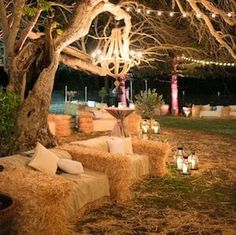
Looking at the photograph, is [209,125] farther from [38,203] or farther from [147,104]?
[38,203]

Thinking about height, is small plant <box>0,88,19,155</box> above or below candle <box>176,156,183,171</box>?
above

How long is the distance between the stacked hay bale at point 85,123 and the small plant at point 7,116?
4.19 meters

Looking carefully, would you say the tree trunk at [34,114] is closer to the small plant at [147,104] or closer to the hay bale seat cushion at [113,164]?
the hay bale seat cushion at [113,164]

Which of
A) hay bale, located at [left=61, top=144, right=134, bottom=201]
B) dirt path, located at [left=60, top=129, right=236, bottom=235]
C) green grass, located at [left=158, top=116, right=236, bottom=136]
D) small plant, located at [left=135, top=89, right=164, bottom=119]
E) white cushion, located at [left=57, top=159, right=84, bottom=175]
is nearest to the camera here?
dirt path, located at [left=60, top=129, right=236, bottom=235]

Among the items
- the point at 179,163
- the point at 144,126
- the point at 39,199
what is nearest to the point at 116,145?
the point at 179,163

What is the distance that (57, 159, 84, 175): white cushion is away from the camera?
464 centimetres

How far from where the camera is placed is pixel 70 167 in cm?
465

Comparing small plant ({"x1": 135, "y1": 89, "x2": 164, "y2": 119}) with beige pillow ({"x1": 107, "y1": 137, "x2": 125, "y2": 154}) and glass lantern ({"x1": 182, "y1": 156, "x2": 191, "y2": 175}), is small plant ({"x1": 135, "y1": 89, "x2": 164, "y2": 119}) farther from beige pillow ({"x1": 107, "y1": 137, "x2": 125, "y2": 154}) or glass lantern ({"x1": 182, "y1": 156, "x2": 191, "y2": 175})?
beige pillow ({"x1": 107, "y1": 137, "x2": 125, "y2": 154})

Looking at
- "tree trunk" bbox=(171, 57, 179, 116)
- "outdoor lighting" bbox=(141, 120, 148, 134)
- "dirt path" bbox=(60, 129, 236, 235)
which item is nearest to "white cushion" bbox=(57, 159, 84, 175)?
"dirt path" bbox=(60, 129, 236, 235)

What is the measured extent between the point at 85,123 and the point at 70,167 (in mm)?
6165

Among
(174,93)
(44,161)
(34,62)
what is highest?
(34,62)

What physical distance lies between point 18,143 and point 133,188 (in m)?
2.22

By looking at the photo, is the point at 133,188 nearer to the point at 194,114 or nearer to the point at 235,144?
the point at 235,144

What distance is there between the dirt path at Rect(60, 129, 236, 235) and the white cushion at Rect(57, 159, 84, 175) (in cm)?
48
